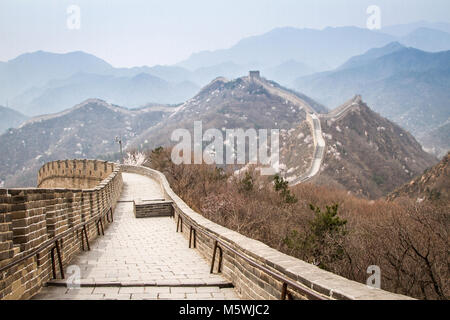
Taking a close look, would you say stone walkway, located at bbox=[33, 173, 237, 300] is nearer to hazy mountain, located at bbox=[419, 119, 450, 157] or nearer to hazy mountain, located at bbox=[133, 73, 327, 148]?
hazy mountain, located at bbox=[133, 73, 327, 148]

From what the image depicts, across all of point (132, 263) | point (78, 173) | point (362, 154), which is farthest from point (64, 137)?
point (132, 263)

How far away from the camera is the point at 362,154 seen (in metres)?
86.8

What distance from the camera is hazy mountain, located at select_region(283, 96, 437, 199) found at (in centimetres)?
7144

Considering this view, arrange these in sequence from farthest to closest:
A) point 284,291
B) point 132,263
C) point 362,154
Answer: point 362,154, point 132,263, point 284,291

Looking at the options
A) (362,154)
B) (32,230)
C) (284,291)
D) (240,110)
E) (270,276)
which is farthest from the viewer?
(240,110)

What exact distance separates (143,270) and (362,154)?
86251mm

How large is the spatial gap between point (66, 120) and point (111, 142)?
23.2 m

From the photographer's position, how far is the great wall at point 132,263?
3883mm

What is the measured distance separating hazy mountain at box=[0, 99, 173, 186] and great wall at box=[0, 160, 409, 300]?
410 ft

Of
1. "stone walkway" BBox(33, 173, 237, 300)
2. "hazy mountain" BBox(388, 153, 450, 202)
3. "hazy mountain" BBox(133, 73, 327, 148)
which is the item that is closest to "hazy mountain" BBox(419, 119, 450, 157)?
"hazy mountain" BBox(133, 73, 327, 148)

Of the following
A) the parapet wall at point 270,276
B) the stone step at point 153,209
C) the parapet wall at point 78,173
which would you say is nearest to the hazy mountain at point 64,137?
the parapet wall at point 78,173

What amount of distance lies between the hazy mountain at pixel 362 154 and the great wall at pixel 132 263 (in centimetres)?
5881

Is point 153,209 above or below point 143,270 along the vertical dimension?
above

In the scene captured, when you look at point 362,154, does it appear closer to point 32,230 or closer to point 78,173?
point 78,173
